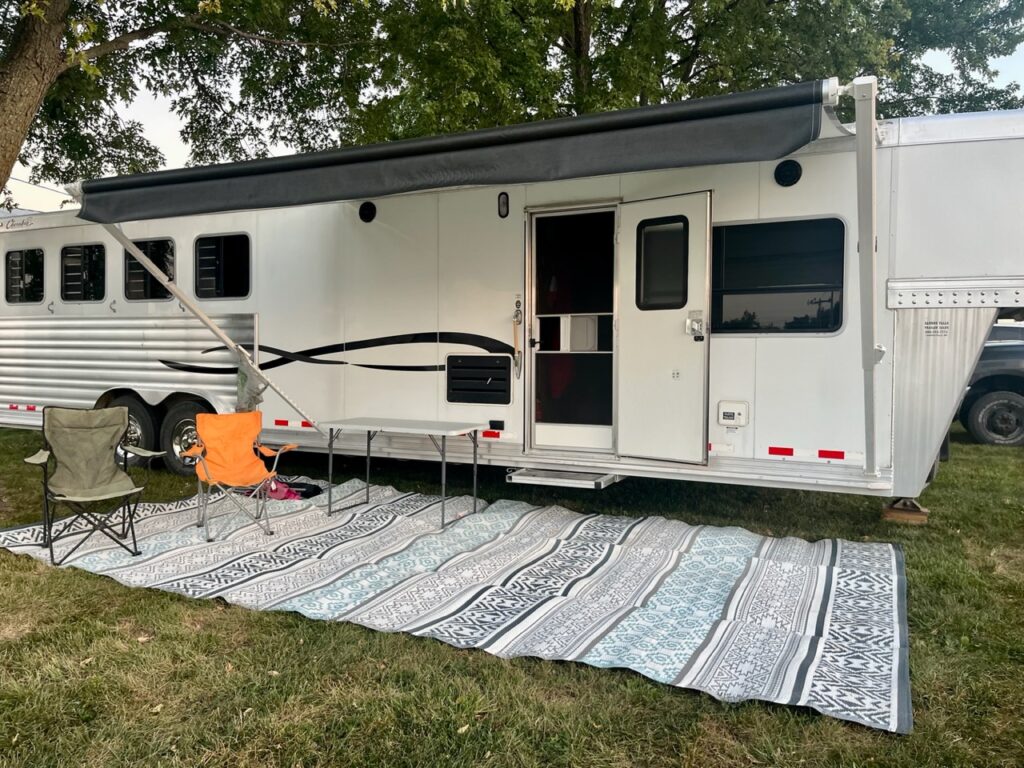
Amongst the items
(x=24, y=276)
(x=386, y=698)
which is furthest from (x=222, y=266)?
(x=386, y=698)

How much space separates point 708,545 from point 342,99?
7189mm

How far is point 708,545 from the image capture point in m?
4.65

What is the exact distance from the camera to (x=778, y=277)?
→ 4.61 m

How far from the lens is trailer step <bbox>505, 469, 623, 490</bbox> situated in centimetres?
503

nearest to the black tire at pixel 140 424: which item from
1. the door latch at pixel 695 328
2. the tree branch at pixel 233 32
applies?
the tree branch at pixel 233 32

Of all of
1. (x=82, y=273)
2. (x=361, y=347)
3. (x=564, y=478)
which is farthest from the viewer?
Result: (x=82, y=273)

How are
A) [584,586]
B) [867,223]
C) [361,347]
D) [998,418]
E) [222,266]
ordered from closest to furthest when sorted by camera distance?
[867,223] → [584,586] → [361,347] → [222,266] → [998,418]

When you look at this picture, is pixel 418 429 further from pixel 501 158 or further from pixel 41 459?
pixel 41 459

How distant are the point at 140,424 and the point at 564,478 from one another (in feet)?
14.2

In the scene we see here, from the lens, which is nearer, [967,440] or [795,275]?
[795,275]

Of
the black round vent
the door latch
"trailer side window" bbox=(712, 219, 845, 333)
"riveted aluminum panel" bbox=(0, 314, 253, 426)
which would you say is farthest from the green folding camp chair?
the black round vent

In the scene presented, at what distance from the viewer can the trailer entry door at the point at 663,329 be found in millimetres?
4719

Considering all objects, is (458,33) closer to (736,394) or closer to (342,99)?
(342,99)

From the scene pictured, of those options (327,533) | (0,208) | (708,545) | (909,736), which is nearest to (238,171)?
(327,533)
